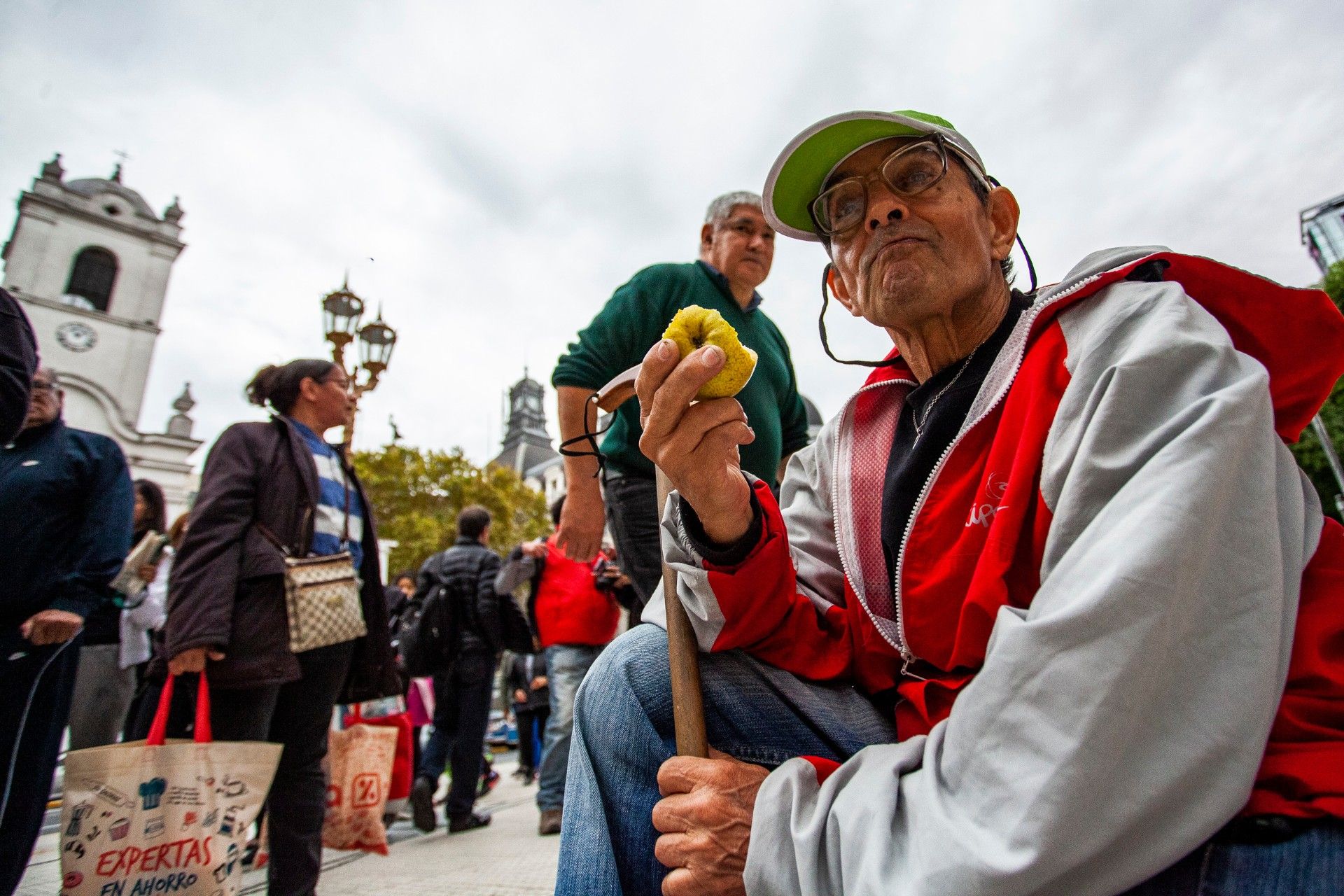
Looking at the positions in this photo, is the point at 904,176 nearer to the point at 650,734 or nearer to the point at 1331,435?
the point at 650,734

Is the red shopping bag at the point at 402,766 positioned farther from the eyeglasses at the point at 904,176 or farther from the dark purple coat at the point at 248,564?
the eyeglasses at the point at 904,176

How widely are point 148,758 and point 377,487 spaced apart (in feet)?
76.1

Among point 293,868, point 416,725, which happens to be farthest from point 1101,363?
point 416,725

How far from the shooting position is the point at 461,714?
15.2ft

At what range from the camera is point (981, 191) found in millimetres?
1619

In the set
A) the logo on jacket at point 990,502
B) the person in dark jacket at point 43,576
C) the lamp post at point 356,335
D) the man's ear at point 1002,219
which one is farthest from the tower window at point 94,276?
the logo on jacket at point 990,502

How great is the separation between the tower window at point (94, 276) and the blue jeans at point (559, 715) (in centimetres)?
3770

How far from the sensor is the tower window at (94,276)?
30.7 metres

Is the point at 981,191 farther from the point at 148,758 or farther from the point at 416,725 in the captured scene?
the point at 416,725

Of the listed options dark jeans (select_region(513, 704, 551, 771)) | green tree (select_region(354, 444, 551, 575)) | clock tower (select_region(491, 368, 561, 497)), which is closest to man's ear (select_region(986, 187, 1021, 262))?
dark jeans (select_region(513, 704, 551, 771))

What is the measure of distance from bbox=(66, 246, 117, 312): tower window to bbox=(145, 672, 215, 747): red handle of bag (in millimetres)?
38768

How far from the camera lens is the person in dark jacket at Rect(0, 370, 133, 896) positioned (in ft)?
7.66

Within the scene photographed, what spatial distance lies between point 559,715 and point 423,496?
2135cm

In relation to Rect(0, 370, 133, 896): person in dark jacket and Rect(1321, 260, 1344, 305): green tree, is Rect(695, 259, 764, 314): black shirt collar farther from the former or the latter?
Rect(1321, 260, 1344, 305): green tree
